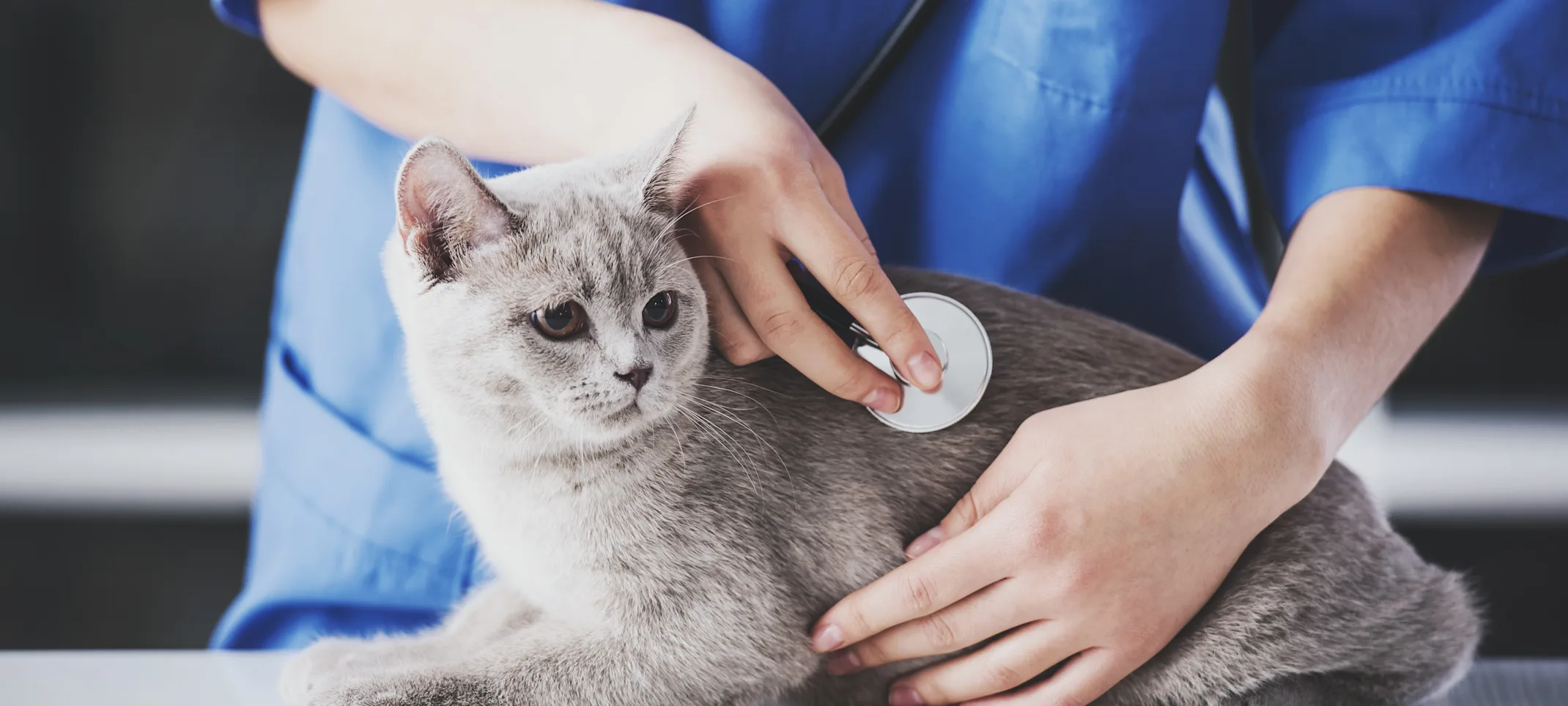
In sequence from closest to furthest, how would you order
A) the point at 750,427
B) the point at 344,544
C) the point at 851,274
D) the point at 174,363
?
the point at 851,274 < the point at 750,427 < the point at 344,544 < the point at 174,363

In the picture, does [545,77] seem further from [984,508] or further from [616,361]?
[984,508]

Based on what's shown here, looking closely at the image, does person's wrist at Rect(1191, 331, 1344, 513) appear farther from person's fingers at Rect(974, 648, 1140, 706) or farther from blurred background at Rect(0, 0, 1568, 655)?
blurred background at Rect(0, 0, 1568, 655)

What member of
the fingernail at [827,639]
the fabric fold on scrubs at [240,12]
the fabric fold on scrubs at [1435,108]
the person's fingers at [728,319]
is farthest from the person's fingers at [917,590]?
the fabric fold on scrubs at [240,12]

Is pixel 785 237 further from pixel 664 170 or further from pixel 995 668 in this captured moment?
pixel 995 668

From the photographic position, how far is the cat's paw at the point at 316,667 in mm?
901

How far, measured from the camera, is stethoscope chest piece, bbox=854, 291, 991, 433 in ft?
2.91

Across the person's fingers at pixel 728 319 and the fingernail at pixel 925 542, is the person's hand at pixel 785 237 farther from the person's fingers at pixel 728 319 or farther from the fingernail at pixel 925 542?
the fingernail at pixel 925 542

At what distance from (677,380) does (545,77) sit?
11.6 inches

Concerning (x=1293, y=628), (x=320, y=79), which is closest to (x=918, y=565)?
(x=1293, y=628)

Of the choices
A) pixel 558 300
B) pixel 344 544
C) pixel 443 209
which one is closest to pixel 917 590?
pixel 558 300

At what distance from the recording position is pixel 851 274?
797 millimetres

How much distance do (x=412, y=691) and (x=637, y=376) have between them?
298 mm

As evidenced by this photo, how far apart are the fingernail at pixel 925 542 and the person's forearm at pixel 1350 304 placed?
0.27 m

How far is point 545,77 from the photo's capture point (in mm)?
929
